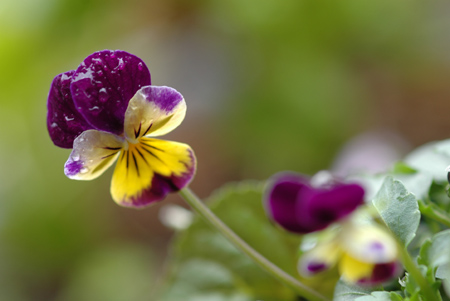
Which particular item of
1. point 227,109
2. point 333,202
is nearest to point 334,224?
point 333,202

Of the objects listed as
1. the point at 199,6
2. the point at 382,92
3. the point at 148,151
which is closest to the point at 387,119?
the point at 382,92

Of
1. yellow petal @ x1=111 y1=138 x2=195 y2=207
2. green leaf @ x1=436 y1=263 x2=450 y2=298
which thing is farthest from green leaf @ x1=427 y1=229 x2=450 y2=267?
yellow petal @ x1=111 y1=138 x2=195 y2=207

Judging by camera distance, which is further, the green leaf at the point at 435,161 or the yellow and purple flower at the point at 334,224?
the green leaf at the point at 435,161

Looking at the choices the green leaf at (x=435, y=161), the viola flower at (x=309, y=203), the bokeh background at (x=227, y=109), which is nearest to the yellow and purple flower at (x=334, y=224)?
the viola flower at (x=309, y=203)

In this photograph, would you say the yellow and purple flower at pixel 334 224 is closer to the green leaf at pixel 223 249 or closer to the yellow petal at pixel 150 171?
the yellow petal at pixel 150 171

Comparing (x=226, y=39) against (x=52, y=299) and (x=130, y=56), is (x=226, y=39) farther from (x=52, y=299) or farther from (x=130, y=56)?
(x=130, y=56)

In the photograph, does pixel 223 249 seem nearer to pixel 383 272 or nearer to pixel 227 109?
pixel 383 272

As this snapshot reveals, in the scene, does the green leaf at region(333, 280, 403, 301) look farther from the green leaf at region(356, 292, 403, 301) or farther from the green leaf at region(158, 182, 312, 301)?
the green leaf at region(158, 182, 312, 301)
